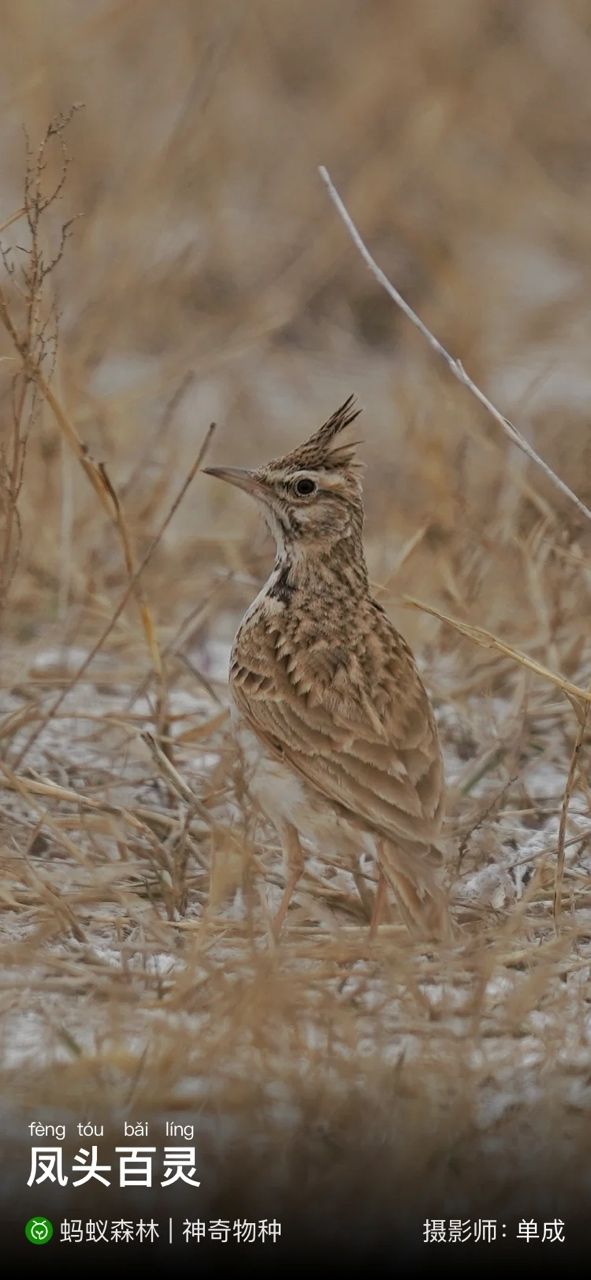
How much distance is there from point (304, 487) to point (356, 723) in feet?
2.03

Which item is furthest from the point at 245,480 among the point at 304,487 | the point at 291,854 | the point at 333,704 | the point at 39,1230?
the point at 39,1230

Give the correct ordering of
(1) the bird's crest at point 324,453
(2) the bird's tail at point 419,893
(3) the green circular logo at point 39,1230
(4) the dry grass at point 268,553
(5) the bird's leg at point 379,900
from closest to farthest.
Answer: (3) the green circular logo at point 39,1230
(4) the dry grass at point 268,553
(2) the bird's tail at point 419,893
(5) the bird's leg at point 379,900
(1) the bird's crest at point 324,453

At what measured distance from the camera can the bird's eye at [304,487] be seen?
3.95 m

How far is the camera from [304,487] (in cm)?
396

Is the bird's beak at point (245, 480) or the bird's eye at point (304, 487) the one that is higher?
the bird's beak at point (245, 480)

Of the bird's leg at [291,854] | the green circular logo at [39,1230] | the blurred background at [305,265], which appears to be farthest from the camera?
the blurred background at [305,265]

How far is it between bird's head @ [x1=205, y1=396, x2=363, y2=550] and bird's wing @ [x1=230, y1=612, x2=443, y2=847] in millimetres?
241

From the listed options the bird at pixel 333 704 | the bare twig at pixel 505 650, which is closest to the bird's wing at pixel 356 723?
the bird at pixel 333 704

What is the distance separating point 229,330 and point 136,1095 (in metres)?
5.23

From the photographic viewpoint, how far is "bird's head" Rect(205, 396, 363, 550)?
12.9 feet

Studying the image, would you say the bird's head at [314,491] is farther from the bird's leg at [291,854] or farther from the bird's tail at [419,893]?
the bird's tail at [419,893]

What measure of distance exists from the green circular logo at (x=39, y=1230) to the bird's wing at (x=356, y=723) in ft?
3.56

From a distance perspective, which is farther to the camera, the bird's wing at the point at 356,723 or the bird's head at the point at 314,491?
the bird's head at the point at 314,491

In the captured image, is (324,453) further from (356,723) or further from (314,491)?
(356,723)
